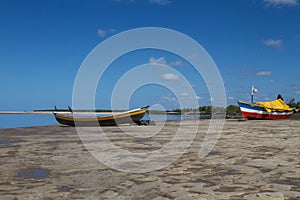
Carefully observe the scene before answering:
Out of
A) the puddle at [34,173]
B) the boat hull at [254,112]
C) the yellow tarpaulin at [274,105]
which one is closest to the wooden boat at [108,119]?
the boat hull at [254,112]

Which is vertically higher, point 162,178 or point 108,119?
point 108,119

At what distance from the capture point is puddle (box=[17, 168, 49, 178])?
282 inches

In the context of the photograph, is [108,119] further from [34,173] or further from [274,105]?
[274,105]

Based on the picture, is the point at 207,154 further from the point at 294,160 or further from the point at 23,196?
the point at 23,196

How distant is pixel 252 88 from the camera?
1624 inches

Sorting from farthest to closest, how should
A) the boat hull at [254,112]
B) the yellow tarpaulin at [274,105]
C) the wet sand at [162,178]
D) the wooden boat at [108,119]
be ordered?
1. the yellow tarpaulin at [274,105]
2. the boat hull at [254,112]
3. the wooden boat at [108,119]
4. the wet sand at [162,178]

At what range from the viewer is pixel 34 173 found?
24.6 feet

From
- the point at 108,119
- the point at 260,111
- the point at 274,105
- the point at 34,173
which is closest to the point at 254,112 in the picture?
the point at 260,111

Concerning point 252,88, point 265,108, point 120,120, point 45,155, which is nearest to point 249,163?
point 45,155

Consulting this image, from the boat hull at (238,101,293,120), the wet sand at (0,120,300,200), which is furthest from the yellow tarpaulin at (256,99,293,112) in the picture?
the wet sand at (0,120,300,200)

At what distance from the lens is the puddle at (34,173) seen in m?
7.16

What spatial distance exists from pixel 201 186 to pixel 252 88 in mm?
37376

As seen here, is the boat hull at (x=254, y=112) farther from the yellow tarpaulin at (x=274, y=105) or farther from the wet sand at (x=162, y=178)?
the wet sand at (x=162, y=178)

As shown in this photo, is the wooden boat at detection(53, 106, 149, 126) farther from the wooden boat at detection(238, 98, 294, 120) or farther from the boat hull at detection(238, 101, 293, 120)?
the wooden boat at detection(238, 98, 294, 120)
